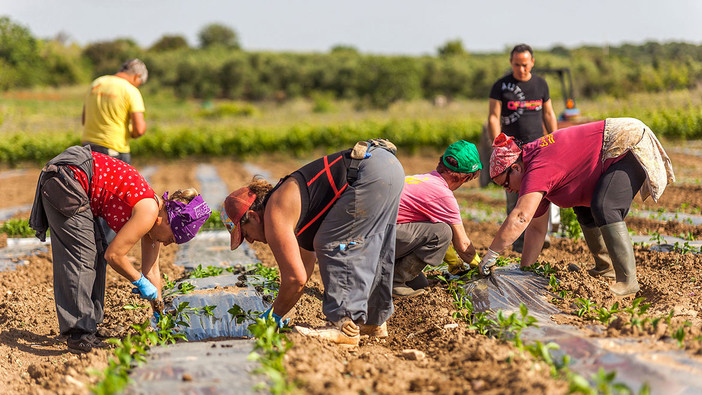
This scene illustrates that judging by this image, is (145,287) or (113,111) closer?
(145,287)

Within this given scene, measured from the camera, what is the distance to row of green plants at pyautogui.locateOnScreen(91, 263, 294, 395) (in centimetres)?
228

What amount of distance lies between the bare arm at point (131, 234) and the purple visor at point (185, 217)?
9 centimetres

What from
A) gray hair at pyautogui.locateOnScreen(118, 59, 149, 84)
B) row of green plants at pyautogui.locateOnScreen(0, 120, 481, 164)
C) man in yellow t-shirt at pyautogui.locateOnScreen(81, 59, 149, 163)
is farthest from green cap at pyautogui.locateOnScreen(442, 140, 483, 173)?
row of green plants at pyautogui.locateOnScreen(0, 120, 481, 164)

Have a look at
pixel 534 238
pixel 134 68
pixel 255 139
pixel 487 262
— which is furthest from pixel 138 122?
pixel 255 139

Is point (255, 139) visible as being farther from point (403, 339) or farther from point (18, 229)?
point (403, 339)

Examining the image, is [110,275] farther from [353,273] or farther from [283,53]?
[283,53]

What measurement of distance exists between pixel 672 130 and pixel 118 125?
46.5 ft

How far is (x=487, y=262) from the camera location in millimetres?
3693

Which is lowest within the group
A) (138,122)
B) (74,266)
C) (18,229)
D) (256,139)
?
(256,139)

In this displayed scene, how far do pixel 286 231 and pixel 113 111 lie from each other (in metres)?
2.94

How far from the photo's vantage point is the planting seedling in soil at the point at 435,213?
3803 millimetres

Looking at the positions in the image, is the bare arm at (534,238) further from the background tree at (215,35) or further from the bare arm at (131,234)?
the background tree at (215,35)

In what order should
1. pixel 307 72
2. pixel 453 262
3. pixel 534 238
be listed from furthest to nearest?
pixel 307 72 < pixel 453 262 < pixel 534 238

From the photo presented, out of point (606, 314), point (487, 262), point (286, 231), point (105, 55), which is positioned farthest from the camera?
point (105, 55)
